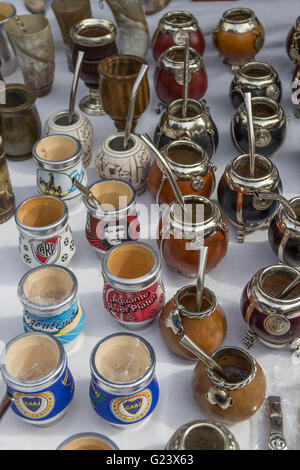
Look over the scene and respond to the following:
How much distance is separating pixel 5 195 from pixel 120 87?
33 centimetres

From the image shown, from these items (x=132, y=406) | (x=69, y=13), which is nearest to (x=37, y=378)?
(x=132, y=406)

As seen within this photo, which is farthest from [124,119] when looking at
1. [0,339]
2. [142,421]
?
[142,421]

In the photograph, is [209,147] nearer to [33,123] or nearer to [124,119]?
[124,119]

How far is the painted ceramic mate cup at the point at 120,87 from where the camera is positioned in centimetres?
117

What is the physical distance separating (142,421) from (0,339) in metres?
0.28

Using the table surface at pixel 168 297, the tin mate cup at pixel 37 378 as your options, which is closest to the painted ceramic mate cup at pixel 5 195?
the table surface at pixel 168 297

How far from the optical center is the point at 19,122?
1.20 m

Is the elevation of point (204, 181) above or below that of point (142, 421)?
above

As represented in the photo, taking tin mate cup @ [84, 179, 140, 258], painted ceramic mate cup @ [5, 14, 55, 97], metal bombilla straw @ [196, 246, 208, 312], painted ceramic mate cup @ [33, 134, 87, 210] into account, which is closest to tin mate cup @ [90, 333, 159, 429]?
metal bombilla straw @ [196, 246, 208, 312]

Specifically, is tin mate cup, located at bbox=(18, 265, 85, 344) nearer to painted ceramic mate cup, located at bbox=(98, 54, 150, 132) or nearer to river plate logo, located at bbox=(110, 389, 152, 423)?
river plate logo, located at bbox=(110, 389, 152, 423)

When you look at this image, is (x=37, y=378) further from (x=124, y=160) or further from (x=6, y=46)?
(x=6, y=46)

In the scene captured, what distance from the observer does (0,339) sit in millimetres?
926

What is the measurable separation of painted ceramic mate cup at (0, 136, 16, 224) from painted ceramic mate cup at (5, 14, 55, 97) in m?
0.41

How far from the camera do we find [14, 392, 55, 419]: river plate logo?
755 millimetres
